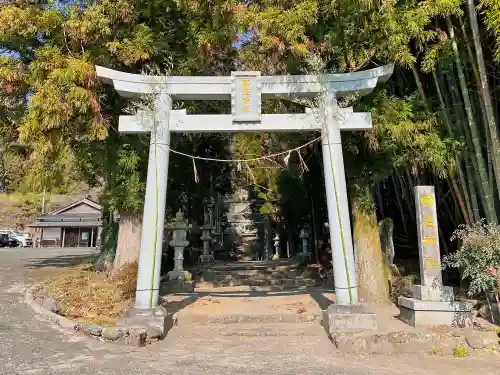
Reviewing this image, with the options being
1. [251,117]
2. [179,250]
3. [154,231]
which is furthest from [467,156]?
[179,250]

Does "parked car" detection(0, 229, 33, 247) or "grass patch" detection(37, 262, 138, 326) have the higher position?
"parked car" detection(0, 229, 33, 247)

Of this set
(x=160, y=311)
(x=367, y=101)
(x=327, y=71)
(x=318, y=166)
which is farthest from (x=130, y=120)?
(x=318, y=166)

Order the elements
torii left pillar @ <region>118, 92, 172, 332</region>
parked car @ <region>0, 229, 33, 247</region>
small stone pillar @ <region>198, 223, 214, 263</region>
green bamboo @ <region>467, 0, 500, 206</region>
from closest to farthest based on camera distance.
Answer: green bamboo @ <region>467, 0, 500, 206</region>
torii left pillar @ <region>118, 92, 172, 332</region>
small stone pillar @ <region>198, 223, 214, 263</region>
parked car @ <region>0, 229, 33, 247</region>

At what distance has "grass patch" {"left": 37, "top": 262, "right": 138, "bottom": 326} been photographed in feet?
20.6

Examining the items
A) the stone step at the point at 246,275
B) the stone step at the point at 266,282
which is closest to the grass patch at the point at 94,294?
the stone step at the point at 266,282

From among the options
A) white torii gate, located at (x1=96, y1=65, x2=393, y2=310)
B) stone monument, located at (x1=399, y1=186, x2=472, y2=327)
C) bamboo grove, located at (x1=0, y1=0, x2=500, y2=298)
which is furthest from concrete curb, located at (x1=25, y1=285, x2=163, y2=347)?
stone monument, located at (x1=399, y1=186, x2=472, y2=327)

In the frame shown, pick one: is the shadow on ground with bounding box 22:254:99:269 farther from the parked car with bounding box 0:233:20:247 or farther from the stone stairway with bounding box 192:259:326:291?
the parked car with bounding box 0:233:20:247

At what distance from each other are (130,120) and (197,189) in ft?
24.2

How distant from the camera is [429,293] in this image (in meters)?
5.64

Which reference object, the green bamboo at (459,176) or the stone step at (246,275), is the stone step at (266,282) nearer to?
the stone step at (246,275)

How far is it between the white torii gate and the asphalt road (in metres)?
1.33

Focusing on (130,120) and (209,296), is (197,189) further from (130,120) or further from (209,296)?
(130,120)

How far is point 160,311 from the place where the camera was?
563cm

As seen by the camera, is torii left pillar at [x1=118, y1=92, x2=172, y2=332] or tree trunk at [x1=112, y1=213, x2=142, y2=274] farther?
tree trunk at [x1=112, y1=213, x2=142, y2=274]
